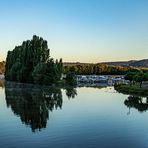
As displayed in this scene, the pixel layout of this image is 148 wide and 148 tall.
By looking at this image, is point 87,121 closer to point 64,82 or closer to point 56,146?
point 56,146

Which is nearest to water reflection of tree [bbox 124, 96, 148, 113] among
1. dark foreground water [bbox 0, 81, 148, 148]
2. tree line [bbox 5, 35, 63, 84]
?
dark foreground water [bbox 0, 81, 148, 148]

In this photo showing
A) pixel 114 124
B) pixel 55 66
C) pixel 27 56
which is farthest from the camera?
pixel 27 56

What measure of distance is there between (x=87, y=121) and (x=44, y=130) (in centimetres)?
427

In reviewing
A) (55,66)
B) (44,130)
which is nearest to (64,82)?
(55,66)

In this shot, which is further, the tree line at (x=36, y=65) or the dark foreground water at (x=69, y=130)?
the tree line at (x=36, y=65)

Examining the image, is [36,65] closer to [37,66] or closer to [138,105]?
[37,66]

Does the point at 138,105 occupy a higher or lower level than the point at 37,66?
lower

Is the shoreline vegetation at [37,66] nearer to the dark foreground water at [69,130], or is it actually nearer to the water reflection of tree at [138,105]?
the water reflection of tree at [138,105]

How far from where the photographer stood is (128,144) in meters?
16.2

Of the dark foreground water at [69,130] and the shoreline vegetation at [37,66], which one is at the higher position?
the shoreline vegetation at [37,66]

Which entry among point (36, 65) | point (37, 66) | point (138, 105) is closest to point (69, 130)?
point (138, 105)

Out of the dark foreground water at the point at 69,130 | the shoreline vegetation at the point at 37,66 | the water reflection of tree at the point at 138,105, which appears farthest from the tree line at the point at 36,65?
the dark foreground water at the point at 69,130

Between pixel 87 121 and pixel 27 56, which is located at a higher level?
pixel 27 56

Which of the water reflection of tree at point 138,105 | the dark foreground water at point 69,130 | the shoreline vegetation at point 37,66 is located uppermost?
the shoreline vegetation at point 37,66
